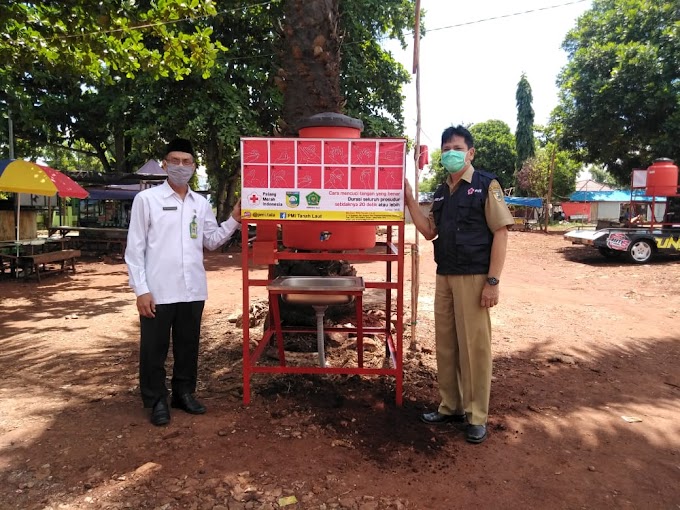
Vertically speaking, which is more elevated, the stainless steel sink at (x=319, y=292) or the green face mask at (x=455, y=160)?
the green face mask at (x=455, y=160)

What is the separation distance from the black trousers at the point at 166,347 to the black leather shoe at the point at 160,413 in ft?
0.13

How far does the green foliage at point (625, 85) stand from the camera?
15.0 meters

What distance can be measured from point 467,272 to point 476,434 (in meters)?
1.03

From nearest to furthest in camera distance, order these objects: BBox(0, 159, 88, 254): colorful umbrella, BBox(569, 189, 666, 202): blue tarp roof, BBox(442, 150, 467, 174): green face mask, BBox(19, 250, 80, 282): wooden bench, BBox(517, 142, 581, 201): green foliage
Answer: BBox(442, 150, 467, 174): green face mask
BBox(0, 159, 88, 254): colorful umbrella
BBox(19, 250, 80, 282): wooden bench
BBox(517, 142, 581, 201): green foliage
BBox(569, 189, 666, 202): blue tarp roof

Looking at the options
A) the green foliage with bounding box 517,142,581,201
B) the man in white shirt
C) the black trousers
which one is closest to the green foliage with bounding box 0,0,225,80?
the man in white shirt

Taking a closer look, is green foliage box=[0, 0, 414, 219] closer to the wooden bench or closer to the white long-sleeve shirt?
the wooden bench

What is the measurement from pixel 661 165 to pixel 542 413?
10.9m

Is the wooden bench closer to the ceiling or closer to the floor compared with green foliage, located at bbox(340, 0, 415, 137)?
closer to the floor

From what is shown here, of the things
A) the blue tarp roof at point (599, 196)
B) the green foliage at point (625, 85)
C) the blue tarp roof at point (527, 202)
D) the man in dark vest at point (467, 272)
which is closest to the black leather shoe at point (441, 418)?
the man in dark vest at point (467, 272)

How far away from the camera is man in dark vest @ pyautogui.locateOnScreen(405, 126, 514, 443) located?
121 inches

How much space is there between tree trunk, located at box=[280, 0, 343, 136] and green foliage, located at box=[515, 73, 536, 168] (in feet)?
134

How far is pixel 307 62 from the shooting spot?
4773 mm

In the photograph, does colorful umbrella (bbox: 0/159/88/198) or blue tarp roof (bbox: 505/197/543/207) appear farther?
blue tarp roof (bbox: 505/197/543/207)

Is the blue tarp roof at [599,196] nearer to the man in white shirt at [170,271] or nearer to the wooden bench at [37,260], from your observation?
the wooden bench at [37,260]
